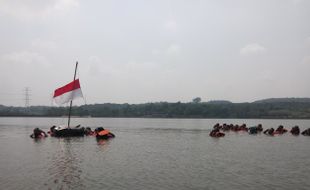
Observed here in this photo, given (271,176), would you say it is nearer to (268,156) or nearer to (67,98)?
(268,156)

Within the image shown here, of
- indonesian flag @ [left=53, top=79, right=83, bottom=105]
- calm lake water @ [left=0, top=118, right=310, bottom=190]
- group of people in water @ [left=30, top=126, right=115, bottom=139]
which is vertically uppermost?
indonesian flag @ [left=53, top=79, right=83, bottom=105]

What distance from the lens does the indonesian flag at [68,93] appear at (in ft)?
265

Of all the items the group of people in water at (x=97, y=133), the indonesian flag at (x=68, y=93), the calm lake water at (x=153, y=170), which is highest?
the indonesian flag at (x=68, y=93)

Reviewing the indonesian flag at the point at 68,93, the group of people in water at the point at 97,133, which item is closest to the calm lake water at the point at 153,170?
the group of people in water at the point at 97,133

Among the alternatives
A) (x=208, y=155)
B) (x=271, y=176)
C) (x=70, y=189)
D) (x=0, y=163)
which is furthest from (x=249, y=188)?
(x=0, y=163)

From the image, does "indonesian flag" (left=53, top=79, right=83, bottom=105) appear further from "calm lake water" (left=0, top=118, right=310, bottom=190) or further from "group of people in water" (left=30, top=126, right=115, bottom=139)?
"calm lake water" (left=0, top=118, right=310, bottom=190)

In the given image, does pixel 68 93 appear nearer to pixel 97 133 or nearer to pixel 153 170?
pixel 97 133

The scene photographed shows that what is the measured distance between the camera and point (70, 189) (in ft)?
97.5

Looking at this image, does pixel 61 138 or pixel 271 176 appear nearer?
pixel 271 176

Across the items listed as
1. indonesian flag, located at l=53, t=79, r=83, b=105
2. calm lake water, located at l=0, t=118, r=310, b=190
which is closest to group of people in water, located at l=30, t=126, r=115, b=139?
indonesian flag, located at l=53, t=79, r=83, b=105

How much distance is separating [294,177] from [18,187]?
2270cm

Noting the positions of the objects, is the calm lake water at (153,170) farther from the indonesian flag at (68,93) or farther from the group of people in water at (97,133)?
the indonesian flag at (68,93)

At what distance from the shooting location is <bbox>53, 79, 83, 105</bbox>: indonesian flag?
265ft

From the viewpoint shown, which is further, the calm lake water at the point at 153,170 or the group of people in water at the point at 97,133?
the group of people in water at the point at 97,133
